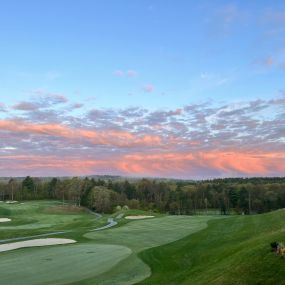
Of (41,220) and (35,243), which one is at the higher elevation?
(35,243)

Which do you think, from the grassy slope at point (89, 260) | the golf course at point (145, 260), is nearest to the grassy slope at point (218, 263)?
the golf course at point (145, 260)

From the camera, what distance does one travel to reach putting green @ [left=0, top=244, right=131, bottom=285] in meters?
29.0

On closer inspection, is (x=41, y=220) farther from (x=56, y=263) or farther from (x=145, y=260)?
(x=145, y=260)

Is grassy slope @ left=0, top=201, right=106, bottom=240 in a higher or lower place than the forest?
lower

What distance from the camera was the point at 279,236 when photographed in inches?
1037

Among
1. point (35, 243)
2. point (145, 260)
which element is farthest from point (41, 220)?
point (145, 260)

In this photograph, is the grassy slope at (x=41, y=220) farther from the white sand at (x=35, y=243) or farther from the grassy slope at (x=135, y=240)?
the grassy slope at (x=135, y=240)

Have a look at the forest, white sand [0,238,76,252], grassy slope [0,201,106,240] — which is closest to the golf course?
white sand [0,238,76,252]

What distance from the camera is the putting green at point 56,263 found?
29.0 meters

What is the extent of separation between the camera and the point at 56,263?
1371 inches

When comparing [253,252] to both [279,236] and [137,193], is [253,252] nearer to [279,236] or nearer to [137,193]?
[279,236]

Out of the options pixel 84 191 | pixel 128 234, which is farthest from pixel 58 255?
pixel 84 191

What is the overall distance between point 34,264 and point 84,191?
A: 494ft

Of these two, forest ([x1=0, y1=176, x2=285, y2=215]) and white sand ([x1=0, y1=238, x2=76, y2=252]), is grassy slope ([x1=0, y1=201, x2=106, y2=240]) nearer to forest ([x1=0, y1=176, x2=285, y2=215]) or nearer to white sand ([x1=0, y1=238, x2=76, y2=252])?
white sand ([x1=0, y1=238, x2=76, y2=252])
